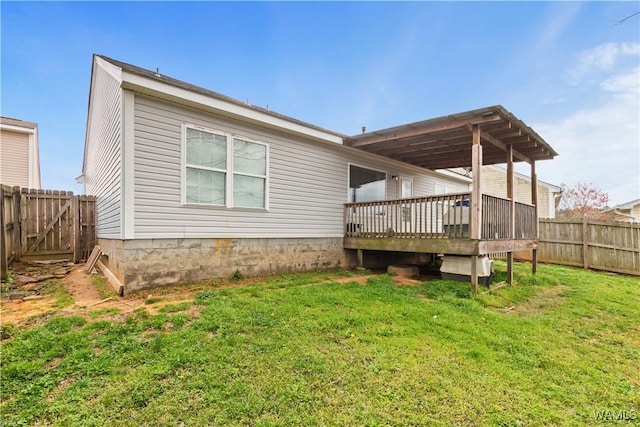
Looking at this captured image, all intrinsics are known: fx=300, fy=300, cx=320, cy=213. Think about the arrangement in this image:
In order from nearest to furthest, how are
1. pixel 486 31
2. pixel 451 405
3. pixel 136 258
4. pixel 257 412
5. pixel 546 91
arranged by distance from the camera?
pixel 257 412 → pixel 451 405 → pixel 136 258 → pixel 486 31 → pixel 546 91

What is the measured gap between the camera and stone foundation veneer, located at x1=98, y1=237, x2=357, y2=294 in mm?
5328

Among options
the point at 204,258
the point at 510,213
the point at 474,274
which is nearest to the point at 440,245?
the point at 474,274

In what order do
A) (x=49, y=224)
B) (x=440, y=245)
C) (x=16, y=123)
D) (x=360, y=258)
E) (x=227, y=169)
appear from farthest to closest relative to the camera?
(x=16, y=123)
(x=360, y=258)
(x=49, y=224)
(x=440, y=245)
(x=227, y=169)

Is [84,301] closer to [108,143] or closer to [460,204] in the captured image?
[108,143]

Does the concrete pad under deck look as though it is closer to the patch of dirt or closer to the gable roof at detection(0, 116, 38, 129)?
the patch of dirt

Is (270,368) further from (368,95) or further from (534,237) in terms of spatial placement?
(368,95)

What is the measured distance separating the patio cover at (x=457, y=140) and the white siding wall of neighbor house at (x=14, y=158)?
1464 cm

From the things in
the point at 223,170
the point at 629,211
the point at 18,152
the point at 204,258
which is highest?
the point at 18,152

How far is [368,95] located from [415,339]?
63.1ft

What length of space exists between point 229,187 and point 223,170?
383 mm

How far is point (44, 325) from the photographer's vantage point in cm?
367

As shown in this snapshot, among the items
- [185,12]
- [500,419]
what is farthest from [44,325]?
[185,12]

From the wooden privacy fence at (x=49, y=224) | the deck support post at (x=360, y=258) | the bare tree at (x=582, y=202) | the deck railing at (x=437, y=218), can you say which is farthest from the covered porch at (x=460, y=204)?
the bare tree at (x=582, y=202)

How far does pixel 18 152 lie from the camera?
13.2 m
